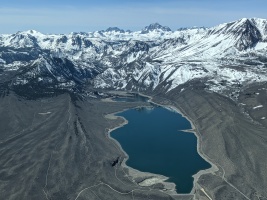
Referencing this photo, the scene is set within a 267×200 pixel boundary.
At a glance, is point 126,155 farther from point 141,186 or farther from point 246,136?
point 246,136

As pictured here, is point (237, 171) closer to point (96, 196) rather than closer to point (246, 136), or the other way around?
point (246, 136)

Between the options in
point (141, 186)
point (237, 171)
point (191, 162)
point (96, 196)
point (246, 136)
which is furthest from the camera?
point (246, 136)

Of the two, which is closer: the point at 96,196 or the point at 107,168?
the point at 96,196

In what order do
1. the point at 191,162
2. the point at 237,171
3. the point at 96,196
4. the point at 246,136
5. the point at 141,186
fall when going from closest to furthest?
the point at 96,196 < the point at 141,186 < the point at 237,171 < the point at 191,162 < the point at 246,136

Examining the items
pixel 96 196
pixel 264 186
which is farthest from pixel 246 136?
pixel 96 196

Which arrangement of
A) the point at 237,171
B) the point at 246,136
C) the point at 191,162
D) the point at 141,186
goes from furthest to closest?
the point at 246,136 < the point at 191,162 < the point at 237,171 < the point at 141,186

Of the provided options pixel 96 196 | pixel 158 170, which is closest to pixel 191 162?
pixel 158 170

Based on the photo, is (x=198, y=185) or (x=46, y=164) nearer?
(x=198, y=185)

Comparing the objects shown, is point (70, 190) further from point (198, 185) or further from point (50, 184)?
point (198, 185)

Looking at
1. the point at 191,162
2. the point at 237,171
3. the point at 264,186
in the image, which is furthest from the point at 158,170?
the point at 264,186
